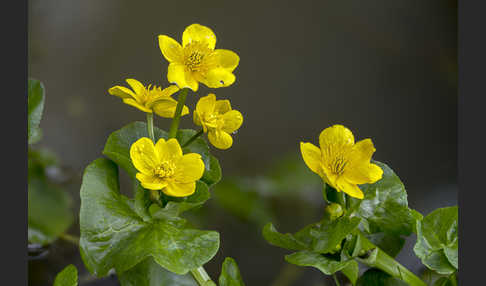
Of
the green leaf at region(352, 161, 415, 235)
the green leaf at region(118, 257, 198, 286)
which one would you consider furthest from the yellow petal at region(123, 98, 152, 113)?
the green leaf at region(352, 161, 415, 235)

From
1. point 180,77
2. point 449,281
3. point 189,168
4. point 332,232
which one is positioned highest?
point 180,77

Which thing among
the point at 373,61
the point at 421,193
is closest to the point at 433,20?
the point at 373,61

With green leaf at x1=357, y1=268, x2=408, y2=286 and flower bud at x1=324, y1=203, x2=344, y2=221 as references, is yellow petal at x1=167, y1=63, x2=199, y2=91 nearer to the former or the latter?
flower bud at x1=324, y1=203, x2=344, y2=221

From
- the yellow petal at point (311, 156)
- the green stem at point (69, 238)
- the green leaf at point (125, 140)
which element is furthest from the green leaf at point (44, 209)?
the yellow petal at point (311, 156)

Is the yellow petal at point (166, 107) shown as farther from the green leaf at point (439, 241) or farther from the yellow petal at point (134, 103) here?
the green leaf at point (439, 241)

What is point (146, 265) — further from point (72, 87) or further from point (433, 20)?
point (433, 20)

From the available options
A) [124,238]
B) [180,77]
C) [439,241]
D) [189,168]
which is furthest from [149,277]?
Answer: [439,241]

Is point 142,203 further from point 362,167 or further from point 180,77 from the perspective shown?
point 362,167
